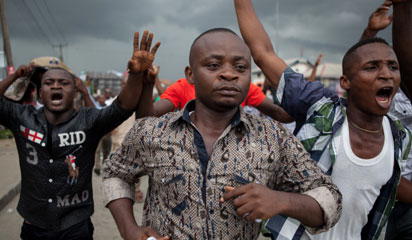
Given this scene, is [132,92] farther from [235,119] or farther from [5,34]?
[5,34]

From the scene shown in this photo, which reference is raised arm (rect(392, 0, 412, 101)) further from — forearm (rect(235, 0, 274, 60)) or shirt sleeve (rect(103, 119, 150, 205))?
shirt sleeve (rect(103, 119, 150, 205))

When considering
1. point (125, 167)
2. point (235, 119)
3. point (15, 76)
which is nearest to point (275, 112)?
point (235, 119)

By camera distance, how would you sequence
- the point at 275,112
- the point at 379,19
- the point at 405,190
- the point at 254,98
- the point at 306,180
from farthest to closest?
the point at 254,98 < the point at 275,112 < the point at 379,19 < the point at 405,190 < the point at 306,180

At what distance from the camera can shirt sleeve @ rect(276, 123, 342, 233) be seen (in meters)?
1.42

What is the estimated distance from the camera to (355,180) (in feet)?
6.03

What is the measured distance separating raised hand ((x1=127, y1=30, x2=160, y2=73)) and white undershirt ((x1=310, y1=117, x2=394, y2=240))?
1.14 m

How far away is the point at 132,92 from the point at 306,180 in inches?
47.2

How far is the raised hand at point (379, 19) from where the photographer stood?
2.16m

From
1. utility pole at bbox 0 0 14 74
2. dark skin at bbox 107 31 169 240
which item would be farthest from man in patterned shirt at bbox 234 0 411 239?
utility pole at bbox 0 0 14 74

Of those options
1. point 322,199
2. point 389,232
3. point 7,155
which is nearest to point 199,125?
point 322,199

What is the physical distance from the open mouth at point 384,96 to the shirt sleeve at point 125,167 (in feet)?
4.22

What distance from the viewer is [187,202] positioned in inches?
59.6

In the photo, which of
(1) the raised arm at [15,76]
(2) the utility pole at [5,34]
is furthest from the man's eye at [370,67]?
(2) the utility pole at [5,34]

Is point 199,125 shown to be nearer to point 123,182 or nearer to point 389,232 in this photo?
point 123,182
